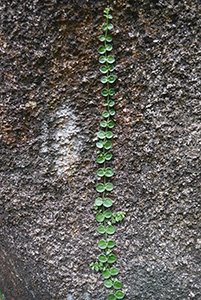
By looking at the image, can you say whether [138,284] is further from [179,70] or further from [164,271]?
[179,70]

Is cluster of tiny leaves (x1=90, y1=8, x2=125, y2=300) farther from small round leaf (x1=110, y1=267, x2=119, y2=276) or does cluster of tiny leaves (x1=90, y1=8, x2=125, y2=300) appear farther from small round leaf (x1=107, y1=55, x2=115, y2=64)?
small round leaf (x1=107, y1=55, x2=115, y2=64)

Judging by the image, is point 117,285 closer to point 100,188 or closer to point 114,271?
point 114,271

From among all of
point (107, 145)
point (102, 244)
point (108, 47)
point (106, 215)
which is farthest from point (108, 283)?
point (108, 47)

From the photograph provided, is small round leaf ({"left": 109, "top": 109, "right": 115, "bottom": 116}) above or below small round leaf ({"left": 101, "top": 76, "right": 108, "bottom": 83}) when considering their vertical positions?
below

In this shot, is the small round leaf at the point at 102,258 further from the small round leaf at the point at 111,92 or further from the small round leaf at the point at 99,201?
the small round leaf at the point at 111,92

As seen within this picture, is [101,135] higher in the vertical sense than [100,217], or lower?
higher

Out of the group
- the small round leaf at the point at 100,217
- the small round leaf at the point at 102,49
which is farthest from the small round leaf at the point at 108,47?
the small round leaf at the point at 100,217

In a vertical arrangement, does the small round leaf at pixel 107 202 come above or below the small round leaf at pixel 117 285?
above

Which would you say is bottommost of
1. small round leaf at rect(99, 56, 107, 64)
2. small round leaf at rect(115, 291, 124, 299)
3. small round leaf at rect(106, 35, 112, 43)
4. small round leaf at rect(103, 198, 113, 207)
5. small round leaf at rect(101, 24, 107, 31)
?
small round leaf at rect(115, 291, 124, 299)

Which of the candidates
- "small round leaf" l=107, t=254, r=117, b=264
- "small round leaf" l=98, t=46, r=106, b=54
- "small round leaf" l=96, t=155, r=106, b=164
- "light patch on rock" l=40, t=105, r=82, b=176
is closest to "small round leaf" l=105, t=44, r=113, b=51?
"small round leaf" l=98, t=46, r=106, b=54
